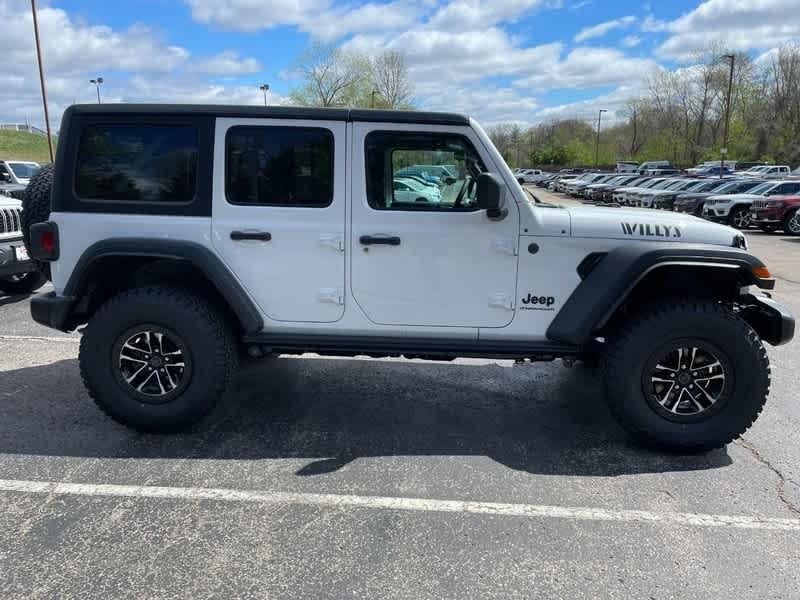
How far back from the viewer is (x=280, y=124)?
364cm

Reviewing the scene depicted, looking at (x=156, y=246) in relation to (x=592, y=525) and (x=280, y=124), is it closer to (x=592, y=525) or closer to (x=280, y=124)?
(x=280, y=124)

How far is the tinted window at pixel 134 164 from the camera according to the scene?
3695mm

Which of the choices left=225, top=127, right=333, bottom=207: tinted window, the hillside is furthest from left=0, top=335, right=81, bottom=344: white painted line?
the hillside

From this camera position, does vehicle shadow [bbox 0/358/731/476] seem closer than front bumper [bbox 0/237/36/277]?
Yes

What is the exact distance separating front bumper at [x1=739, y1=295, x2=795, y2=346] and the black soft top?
2201 millimetres

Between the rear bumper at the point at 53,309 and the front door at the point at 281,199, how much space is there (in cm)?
105

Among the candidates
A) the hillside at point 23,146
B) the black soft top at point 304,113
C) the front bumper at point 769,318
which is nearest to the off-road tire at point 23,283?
the black soft top at point 304,113

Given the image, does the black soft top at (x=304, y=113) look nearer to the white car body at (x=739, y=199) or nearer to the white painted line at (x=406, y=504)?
the white painted line at (x=406, y=504)

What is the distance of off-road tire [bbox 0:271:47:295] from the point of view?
7707 millimetres

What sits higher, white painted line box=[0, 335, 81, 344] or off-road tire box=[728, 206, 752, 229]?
off-road tire box=[728, 206, 752, 229]

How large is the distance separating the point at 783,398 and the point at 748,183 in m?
17.9

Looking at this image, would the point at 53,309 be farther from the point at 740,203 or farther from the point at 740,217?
the point at 740,217

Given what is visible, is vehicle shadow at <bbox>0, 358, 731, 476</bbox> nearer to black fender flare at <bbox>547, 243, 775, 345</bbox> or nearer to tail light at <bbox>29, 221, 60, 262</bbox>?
black fender flare at <bbox>547, 243, 775, 345</bbox>

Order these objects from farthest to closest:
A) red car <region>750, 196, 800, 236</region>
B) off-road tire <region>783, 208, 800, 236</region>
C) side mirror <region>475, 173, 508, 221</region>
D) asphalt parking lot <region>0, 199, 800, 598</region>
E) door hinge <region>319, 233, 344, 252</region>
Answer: red car <region>750, 196, 800, 236</region> → off-road tire <region>783, 208, 800, 236</region> → door hinge <region>319, 233, 344, 252</region> → side mirror <region>475, 173, 508, 221</region> → asphalt parking lot <region>0, 199, 800, 598</region>
